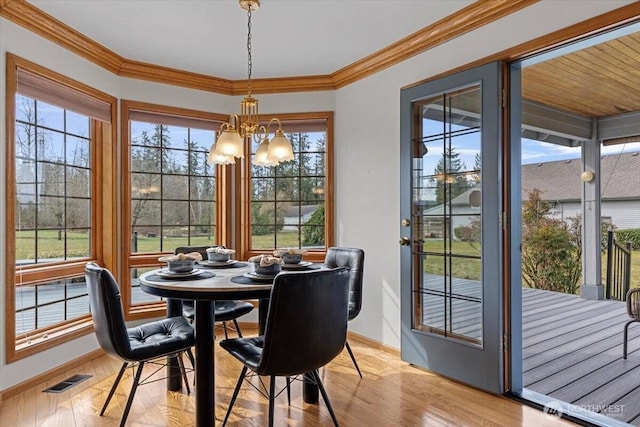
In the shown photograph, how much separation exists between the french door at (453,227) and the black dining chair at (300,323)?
119cm

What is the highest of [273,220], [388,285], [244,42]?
[244,42]

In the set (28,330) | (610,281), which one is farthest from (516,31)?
(610,281)

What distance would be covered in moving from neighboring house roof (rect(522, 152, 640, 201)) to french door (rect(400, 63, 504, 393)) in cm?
441

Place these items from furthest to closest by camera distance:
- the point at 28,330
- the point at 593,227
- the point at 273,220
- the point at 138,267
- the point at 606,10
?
the point at 593,227
the point at 273,220
the point at 138,267
the point at 28,330
the point at 606,10

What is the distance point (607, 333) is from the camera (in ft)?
13.0

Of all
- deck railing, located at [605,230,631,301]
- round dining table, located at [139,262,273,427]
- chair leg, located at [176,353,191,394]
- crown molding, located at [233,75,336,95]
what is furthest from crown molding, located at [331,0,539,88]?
deck railing, located at [605,230,631,301]

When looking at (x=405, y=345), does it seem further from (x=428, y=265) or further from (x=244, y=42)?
(x=244, y=42)

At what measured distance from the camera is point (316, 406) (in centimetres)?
243

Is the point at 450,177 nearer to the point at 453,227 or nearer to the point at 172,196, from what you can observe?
the point at 453,227

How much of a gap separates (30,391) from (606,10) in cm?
415

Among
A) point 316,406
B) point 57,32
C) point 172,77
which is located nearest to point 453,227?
point 316,406

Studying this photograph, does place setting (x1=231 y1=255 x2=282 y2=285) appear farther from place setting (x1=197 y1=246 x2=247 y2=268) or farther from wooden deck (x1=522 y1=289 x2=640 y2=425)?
wooden deck (x1=522 y1=289 x2=640 y2=425)

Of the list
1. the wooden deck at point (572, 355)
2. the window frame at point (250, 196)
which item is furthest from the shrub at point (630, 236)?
the window frame at point (250, 196)

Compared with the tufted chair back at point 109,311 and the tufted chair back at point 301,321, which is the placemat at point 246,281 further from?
the tufted chair back at point 109,311
